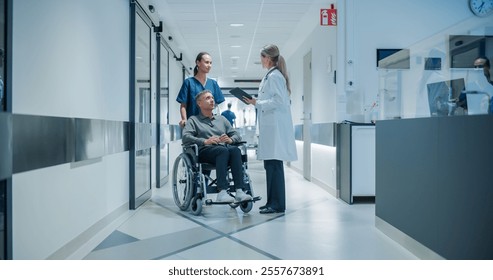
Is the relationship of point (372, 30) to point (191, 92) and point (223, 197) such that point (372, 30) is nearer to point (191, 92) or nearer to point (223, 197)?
point (191, 92)

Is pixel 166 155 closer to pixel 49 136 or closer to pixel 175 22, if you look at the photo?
pixel 175 22

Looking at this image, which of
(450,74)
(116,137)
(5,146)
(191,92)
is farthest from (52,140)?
(191,92)

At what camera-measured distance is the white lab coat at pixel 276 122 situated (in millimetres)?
4230

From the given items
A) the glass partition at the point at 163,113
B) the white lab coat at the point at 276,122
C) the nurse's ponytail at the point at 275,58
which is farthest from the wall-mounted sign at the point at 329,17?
the glass partition at the point at 163,113

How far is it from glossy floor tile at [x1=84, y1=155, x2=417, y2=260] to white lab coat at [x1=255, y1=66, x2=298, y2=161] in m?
0.62

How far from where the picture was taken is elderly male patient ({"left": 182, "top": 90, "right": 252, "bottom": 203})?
402 centimetres

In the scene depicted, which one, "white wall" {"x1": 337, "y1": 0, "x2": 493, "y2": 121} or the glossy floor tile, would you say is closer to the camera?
the glossy floor tile

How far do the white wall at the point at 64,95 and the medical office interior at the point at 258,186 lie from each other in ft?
0.04

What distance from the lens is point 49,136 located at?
2361 millimetres

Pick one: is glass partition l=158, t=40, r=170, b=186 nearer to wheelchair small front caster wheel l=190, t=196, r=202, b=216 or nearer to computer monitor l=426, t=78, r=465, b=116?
wheelchair small front caster wheel l=190, t=196, r=202, b=216

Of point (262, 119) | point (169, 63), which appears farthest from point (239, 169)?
point (169, 63)

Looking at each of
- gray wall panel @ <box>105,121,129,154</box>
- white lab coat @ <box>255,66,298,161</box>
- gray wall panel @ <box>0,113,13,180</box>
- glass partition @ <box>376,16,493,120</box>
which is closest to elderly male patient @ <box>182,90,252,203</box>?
white lab coat @ <box>255,66,298,161</box>

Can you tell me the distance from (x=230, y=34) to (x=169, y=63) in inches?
49.2

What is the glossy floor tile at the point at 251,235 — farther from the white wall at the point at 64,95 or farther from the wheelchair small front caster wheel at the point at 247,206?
the white wall at the point at 64,95
